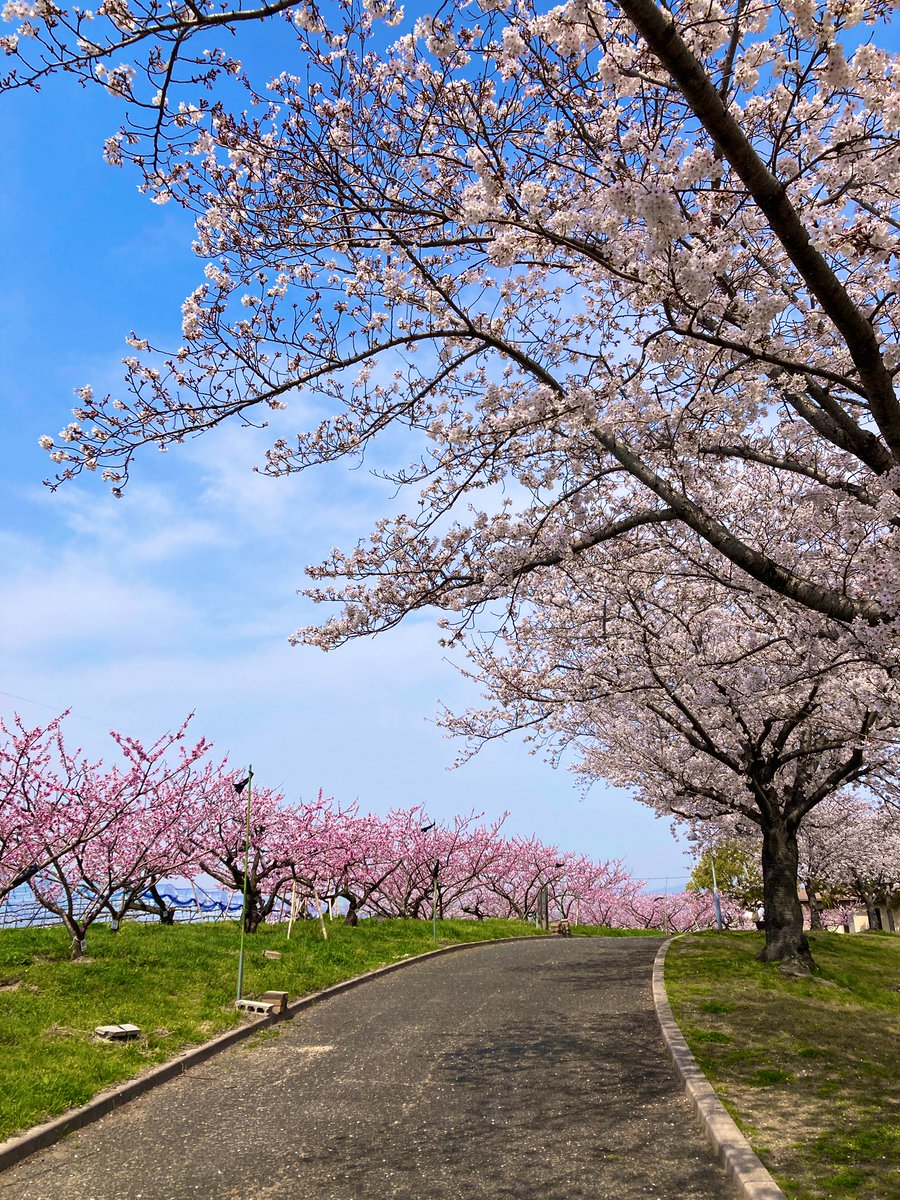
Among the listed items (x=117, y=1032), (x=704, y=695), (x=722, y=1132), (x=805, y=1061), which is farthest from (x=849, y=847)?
(x=117, y=1032)

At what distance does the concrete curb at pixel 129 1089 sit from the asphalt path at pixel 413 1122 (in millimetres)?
130

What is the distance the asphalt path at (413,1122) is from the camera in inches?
222

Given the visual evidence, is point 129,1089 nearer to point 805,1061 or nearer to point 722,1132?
point 722,1132

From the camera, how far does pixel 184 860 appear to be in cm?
1750

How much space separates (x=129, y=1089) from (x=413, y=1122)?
125 inches

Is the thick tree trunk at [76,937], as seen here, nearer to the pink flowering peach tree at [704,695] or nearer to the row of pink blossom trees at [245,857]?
the row of pink blossom trees at [245,857]

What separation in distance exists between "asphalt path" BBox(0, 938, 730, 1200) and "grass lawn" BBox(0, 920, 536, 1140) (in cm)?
60

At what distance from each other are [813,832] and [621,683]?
18953 mm

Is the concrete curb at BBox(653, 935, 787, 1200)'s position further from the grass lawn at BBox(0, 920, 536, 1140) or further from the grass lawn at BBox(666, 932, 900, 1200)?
the grass lawn at BBox(0, 920, 536, 1140)

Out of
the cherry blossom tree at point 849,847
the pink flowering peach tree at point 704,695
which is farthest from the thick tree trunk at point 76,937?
the cherry blossom tree at point 849,847

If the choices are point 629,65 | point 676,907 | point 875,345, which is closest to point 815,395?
point 875,345

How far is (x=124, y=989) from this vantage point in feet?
36.3

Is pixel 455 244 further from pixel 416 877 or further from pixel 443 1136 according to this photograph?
pixel 416 877

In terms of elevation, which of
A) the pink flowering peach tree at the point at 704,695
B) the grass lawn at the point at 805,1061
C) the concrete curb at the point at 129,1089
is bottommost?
the concrete curb at the point at 129,1089
